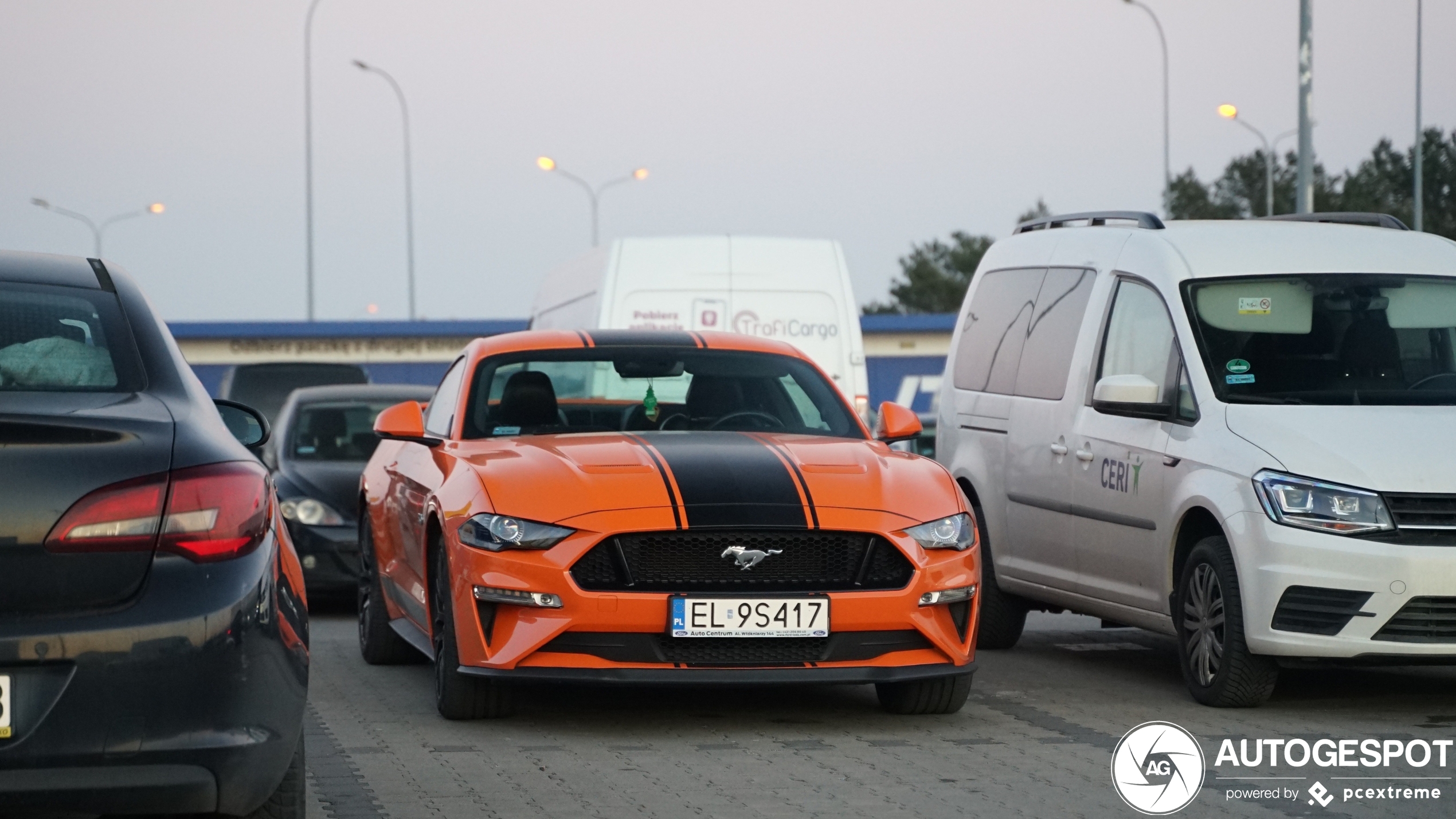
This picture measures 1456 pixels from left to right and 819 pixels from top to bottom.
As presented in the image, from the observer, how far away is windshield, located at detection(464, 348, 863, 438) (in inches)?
330

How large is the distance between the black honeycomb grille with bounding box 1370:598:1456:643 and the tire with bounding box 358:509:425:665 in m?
4.48

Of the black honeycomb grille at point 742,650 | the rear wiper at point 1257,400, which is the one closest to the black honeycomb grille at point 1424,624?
the rear wiper at point 1257,400

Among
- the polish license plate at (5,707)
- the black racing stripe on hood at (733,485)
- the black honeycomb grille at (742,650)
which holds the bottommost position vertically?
the black honeycomb grille at (742,650)

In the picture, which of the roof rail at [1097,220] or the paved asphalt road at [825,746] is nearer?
the paved asphalt road at [825,746]

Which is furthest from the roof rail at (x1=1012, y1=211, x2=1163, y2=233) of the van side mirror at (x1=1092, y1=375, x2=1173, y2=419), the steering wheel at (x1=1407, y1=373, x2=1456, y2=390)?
the steering wheel at (x1=1407, y1=373, x2=1456, y2=390)

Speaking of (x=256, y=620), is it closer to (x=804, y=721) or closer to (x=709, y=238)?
(x=804, y=721)

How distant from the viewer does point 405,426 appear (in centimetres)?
837

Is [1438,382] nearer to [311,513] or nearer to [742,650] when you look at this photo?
[742,650]

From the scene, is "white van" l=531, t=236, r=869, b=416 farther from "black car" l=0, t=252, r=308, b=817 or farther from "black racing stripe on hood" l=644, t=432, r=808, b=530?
"black car" l=0, t=252, r=308, b=817

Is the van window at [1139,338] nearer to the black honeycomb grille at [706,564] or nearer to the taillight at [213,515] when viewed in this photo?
the black honeycomb grille at [706,564]

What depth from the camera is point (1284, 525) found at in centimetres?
741

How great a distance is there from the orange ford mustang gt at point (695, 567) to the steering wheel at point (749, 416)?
16.4 inches

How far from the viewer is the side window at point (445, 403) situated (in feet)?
28.4

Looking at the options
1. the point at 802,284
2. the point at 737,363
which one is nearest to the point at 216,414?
the point at 737,363
